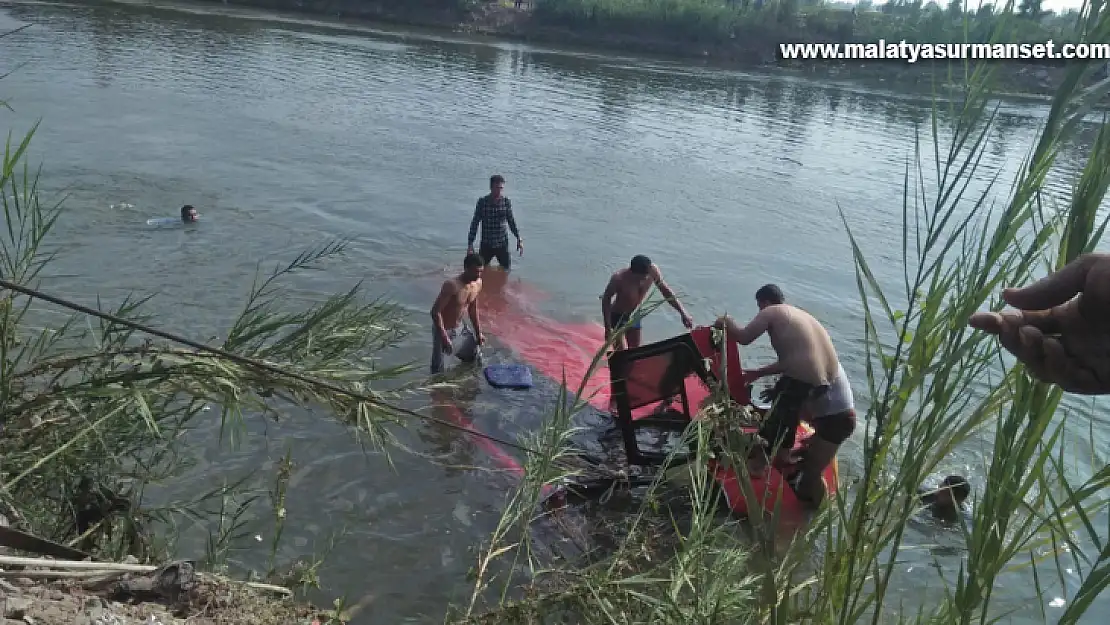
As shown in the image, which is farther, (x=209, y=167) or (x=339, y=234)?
(x=209, y=167)

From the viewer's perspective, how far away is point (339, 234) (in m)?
13.9

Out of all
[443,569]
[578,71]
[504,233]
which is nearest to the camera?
[443,569]

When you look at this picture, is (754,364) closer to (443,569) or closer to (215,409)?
(443,569)

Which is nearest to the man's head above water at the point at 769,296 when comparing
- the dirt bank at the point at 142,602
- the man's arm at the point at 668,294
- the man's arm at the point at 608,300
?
the man's arm at the point at 668,294

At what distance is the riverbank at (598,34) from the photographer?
179 ft

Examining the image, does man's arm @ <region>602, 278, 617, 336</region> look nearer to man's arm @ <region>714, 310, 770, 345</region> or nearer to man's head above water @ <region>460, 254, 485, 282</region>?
man's head above water @ <region>460, 254, 485, 282</region>

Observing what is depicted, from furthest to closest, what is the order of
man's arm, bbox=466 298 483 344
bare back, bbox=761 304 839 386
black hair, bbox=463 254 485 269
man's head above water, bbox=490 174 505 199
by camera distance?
man's head above water, bbox=490 174 505 199
man's arm, bbox=466 298 483 344
black hair, bbox=463 254 485 269
bare back, bbox=761 304 839 386

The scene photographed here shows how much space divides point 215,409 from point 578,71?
3870 centimetres

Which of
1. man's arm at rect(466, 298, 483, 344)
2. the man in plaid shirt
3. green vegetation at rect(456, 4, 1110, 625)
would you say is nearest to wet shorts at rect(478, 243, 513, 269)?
the man in plaid shirt

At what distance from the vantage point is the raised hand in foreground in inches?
67.9

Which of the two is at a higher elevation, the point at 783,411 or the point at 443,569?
the point at 783,411

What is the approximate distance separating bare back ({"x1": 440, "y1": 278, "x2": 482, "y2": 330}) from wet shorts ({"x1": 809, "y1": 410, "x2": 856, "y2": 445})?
4.05m

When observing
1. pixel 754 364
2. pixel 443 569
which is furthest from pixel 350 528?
pixel 754 364

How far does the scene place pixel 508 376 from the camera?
27.8ft
